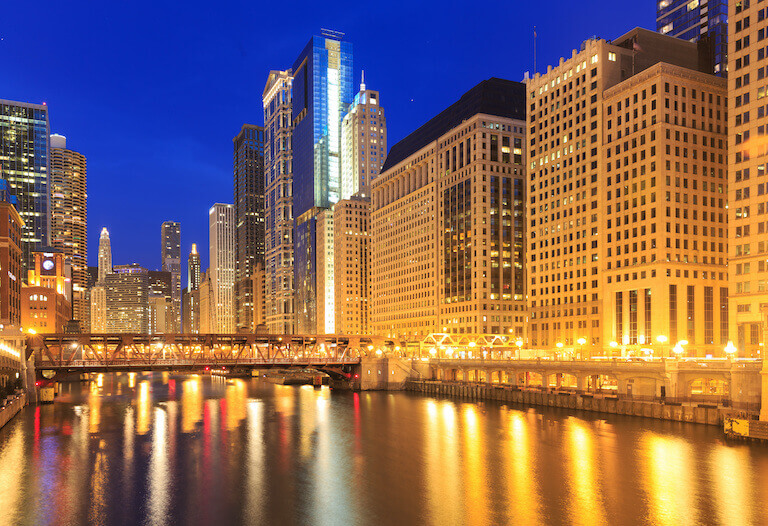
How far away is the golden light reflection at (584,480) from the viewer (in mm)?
47938

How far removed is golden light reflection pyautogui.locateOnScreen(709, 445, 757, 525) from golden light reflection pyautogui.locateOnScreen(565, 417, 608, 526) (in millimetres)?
8308

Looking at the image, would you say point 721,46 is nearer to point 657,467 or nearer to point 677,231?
point 677,231

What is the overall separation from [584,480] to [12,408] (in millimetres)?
79780

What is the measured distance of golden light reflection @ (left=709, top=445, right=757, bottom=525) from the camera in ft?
157

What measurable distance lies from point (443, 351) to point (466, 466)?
127 meters

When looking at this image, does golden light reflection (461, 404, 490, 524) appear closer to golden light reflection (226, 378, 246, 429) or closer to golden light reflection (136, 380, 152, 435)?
golden light reflection (226, 378, 246, 429)

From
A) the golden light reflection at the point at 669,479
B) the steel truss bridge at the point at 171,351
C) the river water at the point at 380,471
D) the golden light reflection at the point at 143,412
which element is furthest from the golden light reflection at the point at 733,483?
the steel truss bridge at the point at 171,351

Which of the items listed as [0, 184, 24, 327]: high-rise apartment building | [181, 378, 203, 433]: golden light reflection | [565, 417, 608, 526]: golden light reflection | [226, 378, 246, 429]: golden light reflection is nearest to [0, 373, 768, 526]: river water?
[565, 417, 608, 526]: golden light reflection

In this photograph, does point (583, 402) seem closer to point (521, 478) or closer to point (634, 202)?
point (521, 478)

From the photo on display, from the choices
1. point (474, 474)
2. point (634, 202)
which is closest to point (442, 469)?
point (474, 474)

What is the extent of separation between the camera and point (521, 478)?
5897cm

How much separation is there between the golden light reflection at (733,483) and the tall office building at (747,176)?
54273 mm

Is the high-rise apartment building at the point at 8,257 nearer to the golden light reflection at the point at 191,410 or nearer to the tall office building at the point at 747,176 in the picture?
the golden light reflection at the point at 191,410

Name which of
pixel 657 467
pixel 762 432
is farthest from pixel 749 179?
pixel 657 467
